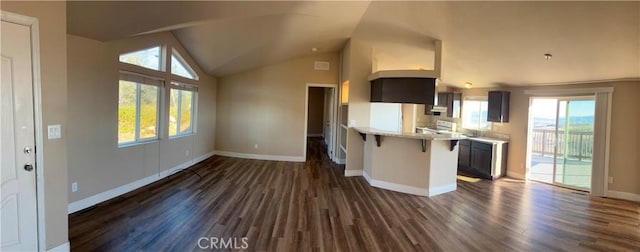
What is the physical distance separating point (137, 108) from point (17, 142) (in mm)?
2396

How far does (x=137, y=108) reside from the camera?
437 centimetres

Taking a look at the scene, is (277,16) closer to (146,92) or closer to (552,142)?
(146,92)

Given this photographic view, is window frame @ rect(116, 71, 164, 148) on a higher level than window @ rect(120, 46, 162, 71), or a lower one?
lower

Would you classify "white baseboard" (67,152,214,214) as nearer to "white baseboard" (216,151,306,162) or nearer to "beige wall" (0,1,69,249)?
"beige wall" (0,1,69,249)

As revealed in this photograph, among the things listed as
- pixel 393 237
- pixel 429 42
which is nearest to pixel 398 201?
pixel 393 237

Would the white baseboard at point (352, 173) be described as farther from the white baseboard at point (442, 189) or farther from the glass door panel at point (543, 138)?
the glass door panel at point (543, 138)

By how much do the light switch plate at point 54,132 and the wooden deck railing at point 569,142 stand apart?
7.36 m

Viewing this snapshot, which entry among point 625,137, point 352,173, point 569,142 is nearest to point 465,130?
point 569,142

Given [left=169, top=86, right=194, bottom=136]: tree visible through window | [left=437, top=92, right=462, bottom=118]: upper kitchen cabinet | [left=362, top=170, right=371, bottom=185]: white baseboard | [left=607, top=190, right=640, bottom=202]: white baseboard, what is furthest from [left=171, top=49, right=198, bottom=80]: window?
[left=607, top=190, right=640, bottom=202]: white baseboard

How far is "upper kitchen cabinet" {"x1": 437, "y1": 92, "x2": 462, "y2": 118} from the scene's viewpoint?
7.18 m

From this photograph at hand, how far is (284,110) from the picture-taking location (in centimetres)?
706

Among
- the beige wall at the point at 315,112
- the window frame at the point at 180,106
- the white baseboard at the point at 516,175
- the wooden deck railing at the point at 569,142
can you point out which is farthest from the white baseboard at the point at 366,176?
the beige wall at the point at 315,112

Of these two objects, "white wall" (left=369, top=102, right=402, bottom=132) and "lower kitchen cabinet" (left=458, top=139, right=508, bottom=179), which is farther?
"white wall" (left=369, top=102, right=402, bottom=132)

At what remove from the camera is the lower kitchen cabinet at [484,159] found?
19.1ft
